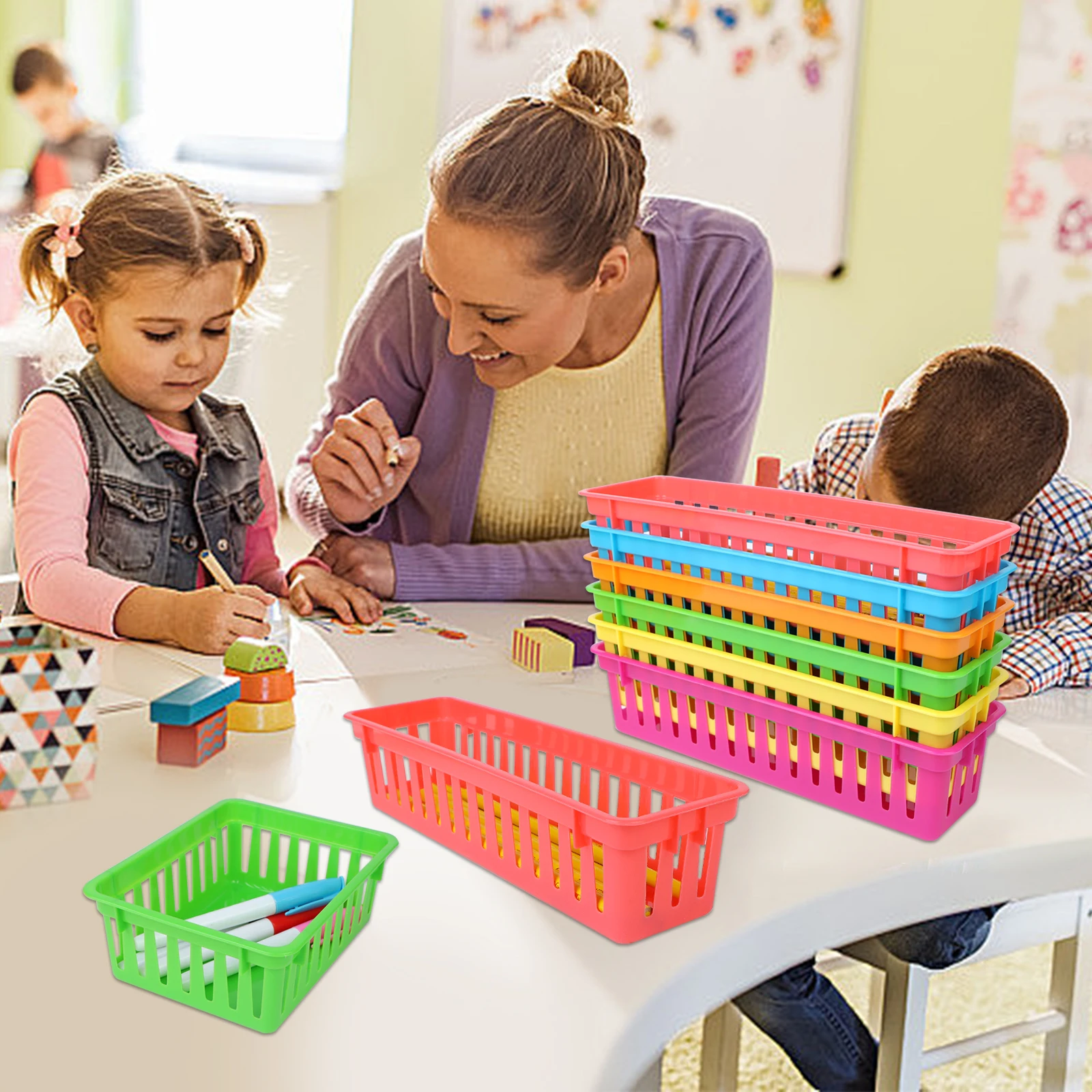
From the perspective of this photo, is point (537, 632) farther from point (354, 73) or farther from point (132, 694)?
point (354, 73)

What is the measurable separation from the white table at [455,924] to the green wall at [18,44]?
423 centimetres

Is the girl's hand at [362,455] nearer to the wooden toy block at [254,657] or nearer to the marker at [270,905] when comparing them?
the wooden toy block at [254,657]

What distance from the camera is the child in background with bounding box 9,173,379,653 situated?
4.48ft

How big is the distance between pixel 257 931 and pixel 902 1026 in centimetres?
78

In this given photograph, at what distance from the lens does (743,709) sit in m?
0.96

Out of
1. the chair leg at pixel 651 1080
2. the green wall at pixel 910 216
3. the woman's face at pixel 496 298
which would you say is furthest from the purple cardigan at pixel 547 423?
the green wall at pixel 910 216

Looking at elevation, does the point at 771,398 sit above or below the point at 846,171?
below

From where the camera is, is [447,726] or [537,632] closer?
[447,726]

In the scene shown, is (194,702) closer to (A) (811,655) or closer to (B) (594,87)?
(A) (811,655)

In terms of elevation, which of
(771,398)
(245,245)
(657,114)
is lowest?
(771,398)

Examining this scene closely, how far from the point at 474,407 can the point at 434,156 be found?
30 cm

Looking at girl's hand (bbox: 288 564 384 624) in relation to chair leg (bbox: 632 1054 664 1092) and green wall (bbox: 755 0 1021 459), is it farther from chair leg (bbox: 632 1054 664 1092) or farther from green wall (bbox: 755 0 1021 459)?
green wall (bbox: 755 0 1021 459)

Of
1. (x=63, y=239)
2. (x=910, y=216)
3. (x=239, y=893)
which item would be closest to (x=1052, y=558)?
(x=239, y=893)

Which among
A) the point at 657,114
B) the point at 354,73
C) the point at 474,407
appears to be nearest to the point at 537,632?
the point at 474,407
